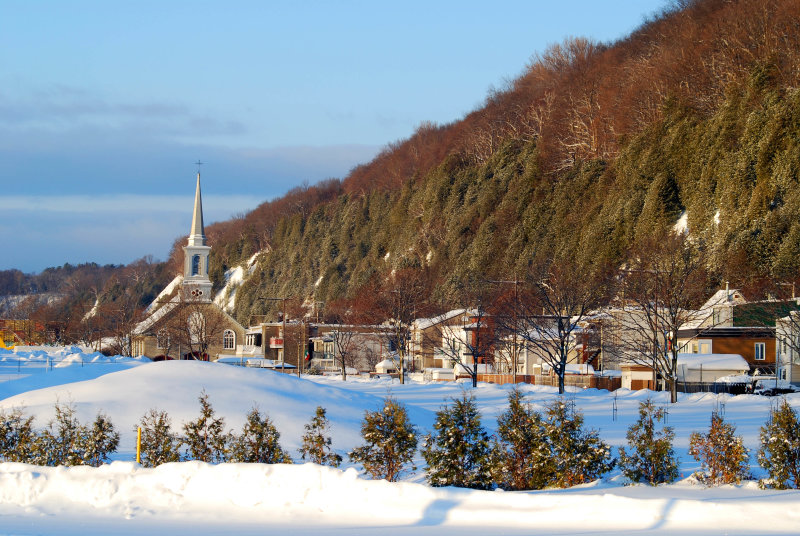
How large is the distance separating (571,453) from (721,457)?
2554 millimetres

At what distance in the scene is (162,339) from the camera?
9031 cm

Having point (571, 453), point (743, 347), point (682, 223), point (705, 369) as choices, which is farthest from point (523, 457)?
point (682, 223)

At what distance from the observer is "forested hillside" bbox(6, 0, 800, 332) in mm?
56656

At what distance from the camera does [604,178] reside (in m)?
77.1

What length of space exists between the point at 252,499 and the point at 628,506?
586cm

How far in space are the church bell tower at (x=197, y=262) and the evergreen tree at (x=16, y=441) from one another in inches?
3081

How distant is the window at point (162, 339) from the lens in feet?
289

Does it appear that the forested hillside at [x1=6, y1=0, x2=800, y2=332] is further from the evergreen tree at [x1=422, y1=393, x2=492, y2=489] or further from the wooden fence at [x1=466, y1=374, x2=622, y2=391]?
the evergreen tree at [x1=422, y1=393, x2=492, y2=489]

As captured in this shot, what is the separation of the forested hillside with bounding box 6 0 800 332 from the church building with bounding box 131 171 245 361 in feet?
60.6

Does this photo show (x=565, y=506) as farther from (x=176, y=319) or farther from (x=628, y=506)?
(x=176, y=319)

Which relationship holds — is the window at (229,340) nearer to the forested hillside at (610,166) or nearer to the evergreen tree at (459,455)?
the forested hillside at (610,166)

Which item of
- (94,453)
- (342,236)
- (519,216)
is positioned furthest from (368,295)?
(94,453)

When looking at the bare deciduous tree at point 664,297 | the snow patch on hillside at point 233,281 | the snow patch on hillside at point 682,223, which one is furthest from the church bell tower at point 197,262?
the bare deciduous tree at point 664,297

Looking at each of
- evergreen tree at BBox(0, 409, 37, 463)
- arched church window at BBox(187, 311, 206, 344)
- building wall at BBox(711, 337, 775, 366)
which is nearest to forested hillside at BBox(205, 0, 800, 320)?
building wall at BBox(711, 337, 775, 366)
